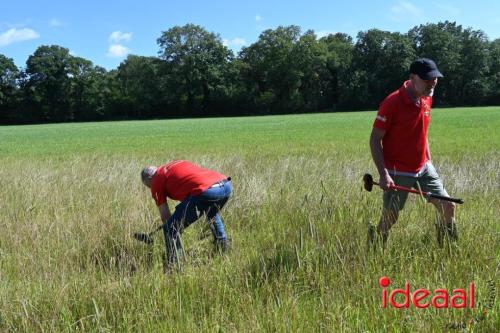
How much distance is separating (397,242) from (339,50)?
9320 centimetres

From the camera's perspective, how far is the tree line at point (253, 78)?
81562 millimetres

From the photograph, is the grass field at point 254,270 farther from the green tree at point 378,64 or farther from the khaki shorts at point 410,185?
the green tree at point 378,64

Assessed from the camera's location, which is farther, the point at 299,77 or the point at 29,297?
the point at 299,77

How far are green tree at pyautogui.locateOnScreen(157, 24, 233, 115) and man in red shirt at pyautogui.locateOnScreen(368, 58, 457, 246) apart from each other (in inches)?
3218

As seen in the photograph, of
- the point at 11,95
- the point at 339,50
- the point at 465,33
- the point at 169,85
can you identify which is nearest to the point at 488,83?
the point at 465,33

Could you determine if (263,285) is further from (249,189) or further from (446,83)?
(446,83)

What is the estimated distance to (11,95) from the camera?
82625 millimetres

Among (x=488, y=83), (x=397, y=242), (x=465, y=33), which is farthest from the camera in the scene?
(x=465, y=33)

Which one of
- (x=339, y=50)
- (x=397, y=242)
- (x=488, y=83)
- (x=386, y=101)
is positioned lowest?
(x=397, y=242)

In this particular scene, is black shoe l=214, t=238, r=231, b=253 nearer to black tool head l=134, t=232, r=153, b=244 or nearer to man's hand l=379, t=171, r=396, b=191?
black tool head l=134, t=232, r=153, b=244

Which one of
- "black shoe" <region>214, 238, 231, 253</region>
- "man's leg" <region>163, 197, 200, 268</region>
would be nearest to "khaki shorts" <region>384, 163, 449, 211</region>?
"black shoe" <region>214, 238, 231, 253</region>

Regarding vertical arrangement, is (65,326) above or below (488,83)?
below

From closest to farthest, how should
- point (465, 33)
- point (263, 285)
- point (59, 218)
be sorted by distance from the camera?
point (263, 285) < point (59, 218) < point (465, 33)

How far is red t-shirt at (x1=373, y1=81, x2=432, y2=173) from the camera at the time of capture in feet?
14.5
